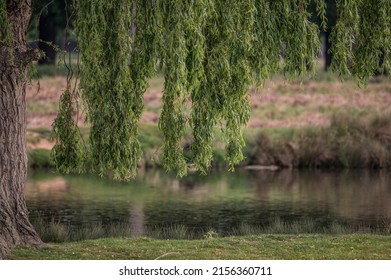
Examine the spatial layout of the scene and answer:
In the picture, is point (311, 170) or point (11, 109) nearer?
point (11, 109)

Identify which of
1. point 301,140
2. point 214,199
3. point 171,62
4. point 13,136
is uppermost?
point 171,62

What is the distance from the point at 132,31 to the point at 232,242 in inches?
128

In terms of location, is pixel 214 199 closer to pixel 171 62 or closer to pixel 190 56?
pixel 190 56

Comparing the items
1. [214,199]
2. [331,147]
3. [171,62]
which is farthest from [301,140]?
[171,62]

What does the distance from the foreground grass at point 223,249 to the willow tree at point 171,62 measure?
0.54 m

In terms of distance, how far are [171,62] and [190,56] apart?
0.40m

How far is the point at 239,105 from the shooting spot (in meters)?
11.6

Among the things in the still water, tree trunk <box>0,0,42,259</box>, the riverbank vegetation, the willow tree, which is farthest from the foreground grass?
the still water

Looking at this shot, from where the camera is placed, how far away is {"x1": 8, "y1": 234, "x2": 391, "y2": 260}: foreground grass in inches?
476

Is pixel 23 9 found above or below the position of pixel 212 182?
above

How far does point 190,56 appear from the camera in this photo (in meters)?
11.0

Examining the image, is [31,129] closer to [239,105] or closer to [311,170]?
[311,170]

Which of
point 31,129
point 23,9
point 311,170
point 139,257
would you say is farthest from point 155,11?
point 31,129

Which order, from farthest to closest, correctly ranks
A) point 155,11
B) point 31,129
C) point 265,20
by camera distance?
point 31,129, point 265,20, point 155,11
